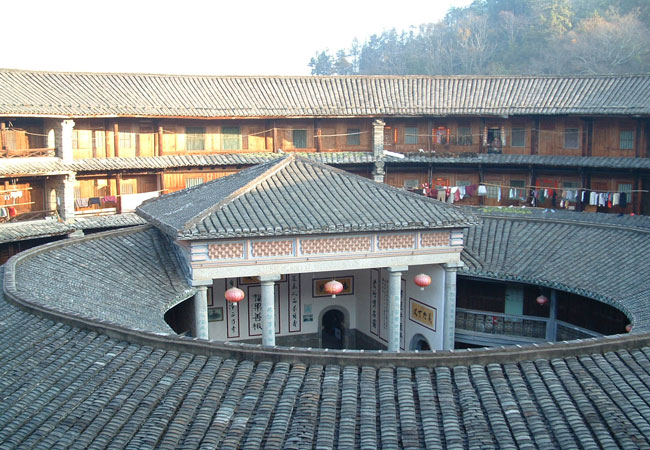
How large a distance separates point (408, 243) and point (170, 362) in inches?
486

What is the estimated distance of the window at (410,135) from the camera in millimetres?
41188

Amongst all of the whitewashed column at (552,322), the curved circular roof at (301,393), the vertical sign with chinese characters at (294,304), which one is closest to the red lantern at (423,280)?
the whitewashed column at (552,322)

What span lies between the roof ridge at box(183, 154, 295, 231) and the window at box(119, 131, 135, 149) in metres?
14.7

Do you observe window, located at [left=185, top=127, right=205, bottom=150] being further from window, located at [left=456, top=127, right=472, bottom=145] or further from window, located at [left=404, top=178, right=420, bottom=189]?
window, located at [left=456, top=127, right=472, bottom=145]

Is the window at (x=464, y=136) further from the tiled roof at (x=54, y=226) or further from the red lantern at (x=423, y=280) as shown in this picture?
the red lantern at (x=423, y=280)

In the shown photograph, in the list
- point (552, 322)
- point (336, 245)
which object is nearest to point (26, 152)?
point (336, 245)

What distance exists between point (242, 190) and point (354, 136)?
778 inches

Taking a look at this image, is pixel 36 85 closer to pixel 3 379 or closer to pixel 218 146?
pixel 218 146

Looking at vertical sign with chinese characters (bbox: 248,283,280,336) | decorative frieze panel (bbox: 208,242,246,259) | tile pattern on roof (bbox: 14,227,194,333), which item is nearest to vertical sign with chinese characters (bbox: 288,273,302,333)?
vertical sign with chinese characters (bbox: 248,283,280,336)

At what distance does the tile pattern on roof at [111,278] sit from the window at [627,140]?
24507 millimetres

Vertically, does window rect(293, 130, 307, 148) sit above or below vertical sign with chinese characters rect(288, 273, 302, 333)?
above

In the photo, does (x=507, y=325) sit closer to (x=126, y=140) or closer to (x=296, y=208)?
(x=296, y=208)

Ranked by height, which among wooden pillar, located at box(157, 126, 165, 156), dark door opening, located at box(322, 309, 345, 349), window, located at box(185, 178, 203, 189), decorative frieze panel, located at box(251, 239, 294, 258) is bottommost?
dark door opening, located at box(322, 309, 345, 349)

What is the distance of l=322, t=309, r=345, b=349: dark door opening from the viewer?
27.4 m
